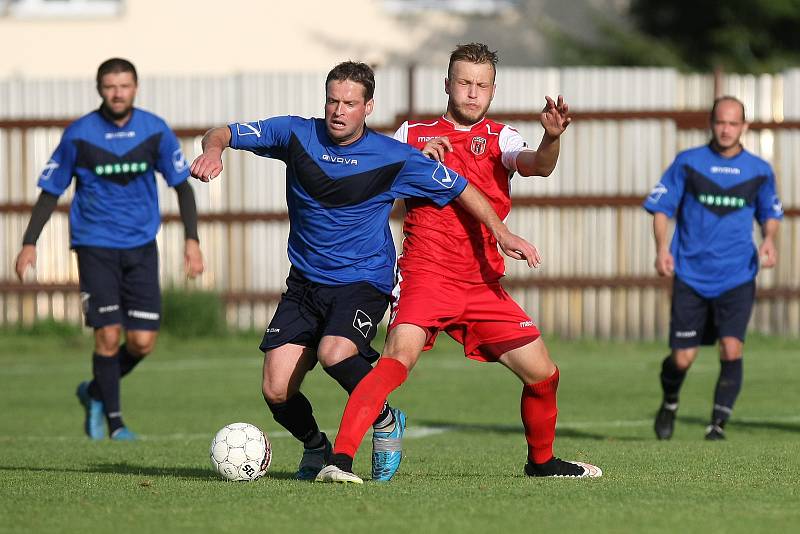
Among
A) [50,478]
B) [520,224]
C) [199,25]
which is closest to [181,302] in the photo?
[520,224]

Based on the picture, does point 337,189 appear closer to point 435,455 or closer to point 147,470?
point 147,470

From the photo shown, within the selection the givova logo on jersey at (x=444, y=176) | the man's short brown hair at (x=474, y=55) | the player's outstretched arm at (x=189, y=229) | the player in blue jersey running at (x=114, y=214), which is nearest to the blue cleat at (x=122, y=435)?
the player in blue jersey running at (x=114, y=214)

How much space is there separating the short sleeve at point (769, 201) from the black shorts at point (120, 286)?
4.16 m

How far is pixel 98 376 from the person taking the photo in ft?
33.2

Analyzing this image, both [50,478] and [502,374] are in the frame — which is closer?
[50,478]

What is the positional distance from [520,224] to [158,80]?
4.51 meters

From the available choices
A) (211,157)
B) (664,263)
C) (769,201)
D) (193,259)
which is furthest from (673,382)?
(211,157)

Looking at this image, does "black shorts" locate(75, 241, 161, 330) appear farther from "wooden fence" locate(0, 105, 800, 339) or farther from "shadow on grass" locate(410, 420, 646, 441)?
"wooden fence" locate(0, 105, 800, 339)

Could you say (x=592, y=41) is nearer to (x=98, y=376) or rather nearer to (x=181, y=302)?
(x=181, y=302)

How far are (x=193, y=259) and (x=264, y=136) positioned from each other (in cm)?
303

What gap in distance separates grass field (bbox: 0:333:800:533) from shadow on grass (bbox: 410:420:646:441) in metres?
0.02

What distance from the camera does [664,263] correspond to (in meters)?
9.82

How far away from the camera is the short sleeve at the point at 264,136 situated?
681cm

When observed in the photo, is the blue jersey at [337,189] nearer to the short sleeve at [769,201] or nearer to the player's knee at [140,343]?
the player's knee at [140,343]
